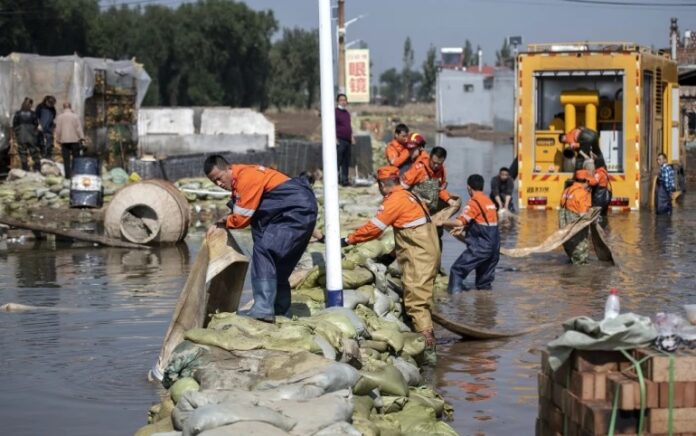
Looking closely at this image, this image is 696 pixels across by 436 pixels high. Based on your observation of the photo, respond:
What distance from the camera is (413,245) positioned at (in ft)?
33.1

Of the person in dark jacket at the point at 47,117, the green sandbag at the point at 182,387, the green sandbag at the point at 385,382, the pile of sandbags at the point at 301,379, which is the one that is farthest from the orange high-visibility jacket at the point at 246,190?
the person in dark jacket at the point at 47,117

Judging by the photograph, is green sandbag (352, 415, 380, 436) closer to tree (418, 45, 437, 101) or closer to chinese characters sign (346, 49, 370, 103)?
chinese characters sign (346, 49, 370, 103)

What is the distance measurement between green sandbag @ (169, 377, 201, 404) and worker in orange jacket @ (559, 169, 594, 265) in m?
9.31

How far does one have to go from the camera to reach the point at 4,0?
5203 centimetres

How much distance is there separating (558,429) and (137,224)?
12345 mm

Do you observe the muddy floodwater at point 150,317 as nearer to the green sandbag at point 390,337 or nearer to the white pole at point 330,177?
Answer: the green sandbag at point 390,337

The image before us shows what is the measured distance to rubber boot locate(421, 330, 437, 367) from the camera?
9.80 m

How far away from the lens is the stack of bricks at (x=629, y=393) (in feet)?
18.7

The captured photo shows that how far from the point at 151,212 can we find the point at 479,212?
20.1ft

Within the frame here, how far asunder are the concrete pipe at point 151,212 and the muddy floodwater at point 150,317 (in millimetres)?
377

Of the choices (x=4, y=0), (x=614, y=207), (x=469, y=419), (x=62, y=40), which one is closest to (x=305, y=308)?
(x=469, y=419)

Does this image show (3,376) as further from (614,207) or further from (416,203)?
(614,207)

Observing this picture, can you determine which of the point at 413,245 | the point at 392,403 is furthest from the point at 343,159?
the point at 392,403

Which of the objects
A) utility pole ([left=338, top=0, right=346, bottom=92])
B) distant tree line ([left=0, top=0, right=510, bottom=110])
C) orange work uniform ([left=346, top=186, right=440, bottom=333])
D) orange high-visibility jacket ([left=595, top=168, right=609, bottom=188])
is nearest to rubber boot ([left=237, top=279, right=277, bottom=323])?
orange work uniform ([left=346, top=186, right=440, bottom=333])
